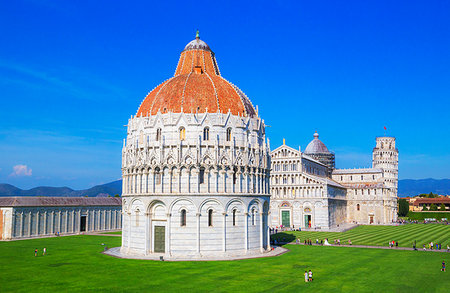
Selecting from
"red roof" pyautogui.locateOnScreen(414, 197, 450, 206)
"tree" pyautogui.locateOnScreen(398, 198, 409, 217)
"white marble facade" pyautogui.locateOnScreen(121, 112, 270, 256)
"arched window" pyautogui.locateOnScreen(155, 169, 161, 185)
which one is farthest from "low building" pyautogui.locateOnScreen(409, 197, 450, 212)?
"arched window" pyautogui.locateOnScreen(155, 169, 161, 185)

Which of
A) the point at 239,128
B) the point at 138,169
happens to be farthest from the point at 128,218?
the point at 239,128

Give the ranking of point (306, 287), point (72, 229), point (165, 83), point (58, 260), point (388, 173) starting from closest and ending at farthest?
point (306, 287)
point (58, 260)
point (165, 83)
point (72, 229)
point (388, 173)

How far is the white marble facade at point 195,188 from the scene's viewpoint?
176ft

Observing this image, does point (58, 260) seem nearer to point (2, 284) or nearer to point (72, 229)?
point (2, 284)

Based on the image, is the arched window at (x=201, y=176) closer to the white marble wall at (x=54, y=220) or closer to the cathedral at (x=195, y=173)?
the cathedral at (x=195, y=173)

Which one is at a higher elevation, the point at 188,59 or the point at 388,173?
the point at 188,59

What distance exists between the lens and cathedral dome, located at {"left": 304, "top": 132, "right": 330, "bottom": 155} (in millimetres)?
149087

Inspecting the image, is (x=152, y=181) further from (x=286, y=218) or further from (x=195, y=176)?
(x=286, y=218)

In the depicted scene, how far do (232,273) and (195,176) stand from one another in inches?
600

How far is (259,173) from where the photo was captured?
59.3 m

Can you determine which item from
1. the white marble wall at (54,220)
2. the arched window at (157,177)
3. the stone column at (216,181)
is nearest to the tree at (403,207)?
the white marble wall at (54,220)

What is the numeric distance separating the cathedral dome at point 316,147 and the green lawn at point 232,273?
90.7m

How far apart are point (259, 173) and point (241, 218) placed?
23.9ft

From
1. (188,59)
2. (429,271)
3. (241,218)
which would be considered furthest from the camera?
(188,59)
